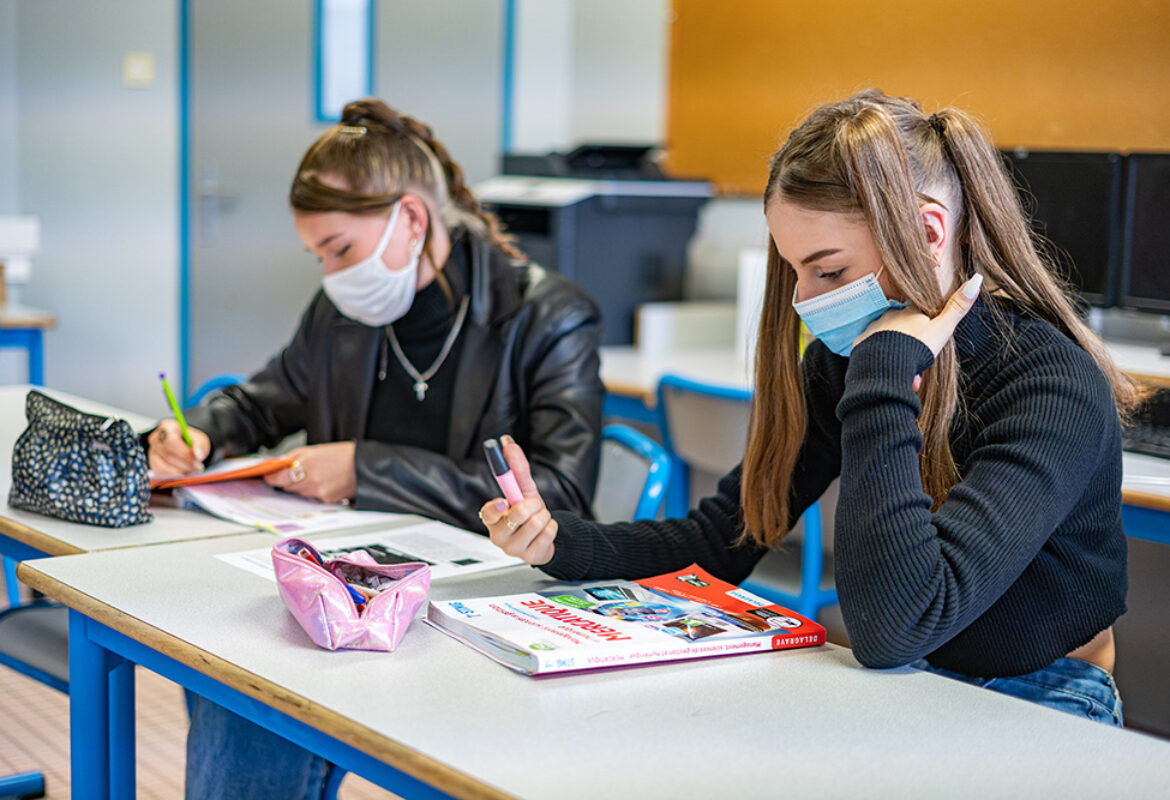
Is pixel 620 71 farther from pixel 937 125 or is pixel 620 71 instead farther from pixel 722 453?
pixel 937 125

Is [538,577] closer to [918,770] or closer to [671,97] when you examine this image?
[918,770]

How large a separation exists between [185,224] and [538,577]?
349 centimetres

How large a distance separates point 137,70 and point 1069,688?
3.96 m

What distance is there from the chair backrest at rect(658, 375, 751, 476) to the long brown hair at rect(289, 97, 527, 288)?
1.83 feet

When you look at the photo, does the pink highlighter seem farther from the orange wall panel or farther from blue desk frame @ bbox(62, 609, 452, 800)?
the orange wall panel

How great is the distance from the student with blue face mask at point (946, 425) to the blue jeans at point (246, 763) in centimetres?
40

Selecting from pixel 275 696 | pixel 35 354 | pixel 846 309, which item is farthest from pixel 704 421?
pixel 35 354

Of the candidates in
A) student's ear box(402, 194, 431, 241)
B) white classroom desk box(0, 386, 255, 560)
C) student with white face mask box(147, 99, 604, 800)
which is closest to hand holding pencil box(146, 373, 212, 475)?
student with white face mask box(147, 99, 604, 800)

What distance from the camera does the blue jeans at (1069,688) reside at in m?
1.22

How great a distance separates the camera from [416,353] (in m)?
2.03

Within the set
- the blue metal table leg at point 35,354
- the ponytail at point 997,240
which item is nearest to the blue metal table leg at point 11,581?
the blue metal table leg at point 35,354

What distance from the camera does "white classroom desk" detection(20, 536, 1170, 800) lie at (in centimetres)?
90

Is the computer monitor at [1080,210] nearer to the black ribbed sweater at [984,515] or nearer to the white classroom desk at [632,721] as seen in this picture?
the black ribbed sweater at [984,515]

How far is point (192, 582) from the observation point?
1.33 m
